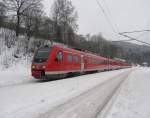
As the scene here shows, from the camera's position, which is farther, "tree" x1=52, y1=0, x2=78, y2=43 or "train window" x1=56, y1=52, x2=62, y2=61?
"tree" x1=52, y1=0, x2=78, y2=43

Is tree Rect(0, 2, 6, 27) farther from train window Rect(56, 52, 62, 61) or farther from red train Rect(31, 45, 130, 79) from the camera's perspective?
train window Rect(56, 52, 62, 61)

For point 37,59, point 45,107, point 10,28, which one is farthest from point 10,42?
point 45,107

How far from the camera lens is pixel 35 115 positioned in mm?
6215

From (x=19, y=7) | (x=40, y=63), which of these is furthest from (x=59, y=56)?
(x=19, y=7)

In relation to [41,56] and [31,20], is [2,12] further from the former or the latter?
[41,56]

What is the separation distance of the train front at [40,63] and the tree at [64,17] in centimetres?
2876

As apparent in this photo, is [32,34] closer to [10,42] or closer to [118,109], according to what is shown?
[10,42]

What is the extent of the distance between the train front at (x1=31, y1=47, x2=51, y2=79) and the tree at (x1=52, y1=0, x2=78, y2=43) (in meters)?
28.8

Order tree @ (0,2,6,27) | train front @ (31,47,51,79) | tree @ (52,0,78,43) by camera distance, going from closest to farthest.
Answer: train front @ (31,47,51,79)
tree @ (0,2,6,27)
tree @ (52,0,78,43)

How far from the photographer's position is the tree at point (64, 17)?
45.2 m

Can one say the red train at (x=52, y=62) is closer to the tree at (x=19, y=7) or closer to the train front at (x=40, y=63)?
the train front at (x=40, y=63)

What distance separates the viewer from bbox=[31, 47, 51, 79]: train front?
15.3 m

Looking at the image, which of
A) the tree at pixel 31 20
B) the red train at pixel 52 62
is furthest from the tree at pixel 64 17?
the red train at pixel 52 62

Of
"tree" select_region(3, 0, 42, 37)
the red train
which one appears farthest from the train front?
"tree" select_region(3, 0, 42, 37)
